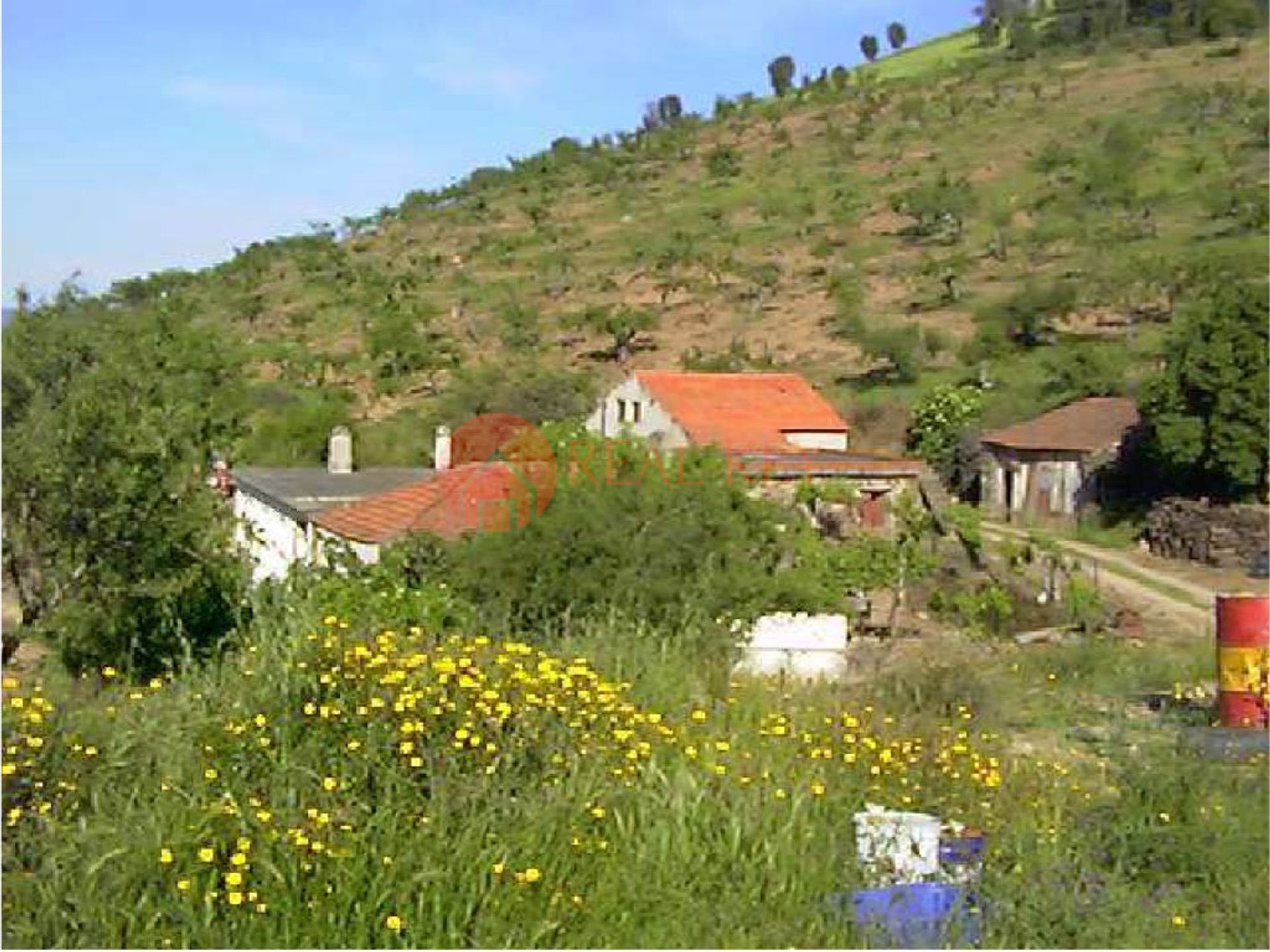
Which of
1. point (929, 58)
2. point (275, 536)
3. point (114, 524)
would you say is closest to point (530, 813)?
point (114, 524)

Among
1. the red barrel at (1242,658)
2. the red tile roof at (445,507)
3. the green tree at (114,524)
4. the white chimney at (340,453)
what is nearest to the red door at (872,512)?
the red tile roof at (445,507)

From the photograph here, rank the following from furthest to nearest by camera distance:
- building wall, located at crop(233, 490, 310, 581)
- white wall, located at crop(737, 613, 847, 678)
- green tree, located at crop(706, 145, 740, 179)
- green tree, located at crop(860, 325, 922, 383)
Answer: green tree, located at crop(706, 145, 740, 179) < green tree, located at crop(860, 325, 922, 383) < building wall, located at crop(233, 490, 310, 581) < white wall, located at crop(737, 613, 847, 678)

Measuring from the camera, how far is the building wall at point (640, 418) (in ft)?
104

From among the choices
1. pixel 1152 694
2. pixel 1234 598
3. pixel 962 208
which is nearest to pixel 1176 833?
pixel 1234 598

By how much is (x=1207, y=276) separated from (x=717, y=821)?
44.1 meters

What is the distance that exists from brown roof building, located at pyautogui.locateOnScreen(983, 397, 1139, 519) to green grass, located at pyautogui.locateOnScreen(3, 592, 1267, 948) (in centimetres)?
2783

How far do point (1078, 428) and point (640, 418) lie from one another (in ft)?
32.9

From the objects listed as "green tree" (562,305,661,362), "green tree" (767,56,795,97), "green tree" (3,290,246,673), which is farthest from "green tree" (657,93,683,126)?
"green tree" (3,290,246,673)

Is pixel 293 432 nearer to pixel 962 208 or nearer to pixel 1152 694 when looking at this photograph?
pixel 1152 694

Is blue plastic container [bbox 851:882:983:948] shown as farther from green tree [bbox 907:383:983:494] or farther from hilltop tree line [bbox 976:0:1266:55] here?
hilltop tree line [bbox 976:0:1266:55]

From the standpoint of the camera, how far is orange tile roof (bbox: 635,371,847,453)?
31266mm

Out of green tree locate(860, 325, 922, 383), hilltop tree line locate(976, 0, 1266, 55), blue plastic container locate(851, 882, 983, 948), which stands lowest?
blue plastic container locate(851, 882, 983, 948)

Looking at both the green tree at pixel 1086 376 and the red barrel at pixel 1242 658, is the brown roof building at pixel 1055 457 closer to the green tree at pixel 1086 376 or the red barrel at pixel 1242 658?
the green tree at pixel 1086 376

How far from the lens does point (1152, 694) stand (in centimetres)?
1135
